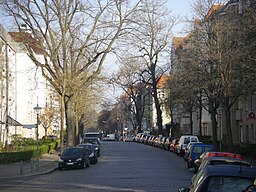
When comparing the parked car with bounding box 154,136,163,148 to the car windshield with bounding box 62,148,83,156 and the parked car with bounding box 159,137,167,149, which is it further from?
the car windshield with bounding box 62,148,83,156

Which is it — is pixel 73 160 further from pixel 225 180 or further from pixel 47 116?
pixel 47 116

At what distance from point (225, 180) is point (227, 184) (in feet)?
0.28

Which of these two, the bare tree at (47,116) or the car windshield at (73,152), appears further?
the bare tree at (47,116)

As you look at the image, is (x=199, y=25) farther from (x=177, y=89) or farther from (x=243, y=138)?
(x=243, y=138)

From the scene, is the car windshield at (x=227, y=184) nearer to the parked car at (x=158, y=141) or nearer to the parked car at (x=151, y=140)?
the parked car at (x=158, y=141)

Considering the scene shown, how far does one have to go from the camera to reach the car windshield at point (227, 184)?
8.09 m

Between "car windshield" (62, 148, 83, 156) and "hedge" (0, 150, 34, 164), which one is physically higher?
"car windshield" (62, 148, 83, 156)

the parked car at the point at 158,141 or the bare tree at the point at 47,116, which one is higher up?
A: the bare tree at the point at 47,116

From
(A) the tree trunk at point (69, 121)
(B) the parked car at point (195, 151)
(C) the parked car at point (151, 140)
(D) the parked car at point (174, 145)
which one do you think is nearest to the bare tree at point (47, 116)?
(C) the parked car at point (151, 140)

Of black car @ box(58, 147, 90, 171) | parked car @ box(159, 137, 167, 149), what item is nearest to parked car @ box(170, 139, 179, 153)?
parked car @ box(159, 137, 167, 149)

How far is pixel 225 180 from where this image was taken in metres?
8.37

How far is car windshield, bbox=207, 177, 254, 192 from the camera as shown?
8094 mm

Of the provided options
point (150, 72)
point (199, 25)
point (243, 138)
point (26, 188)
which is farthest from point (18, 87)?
point (26, 188)

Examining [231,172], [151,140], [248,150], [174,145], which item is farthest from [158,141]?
[231,172]
